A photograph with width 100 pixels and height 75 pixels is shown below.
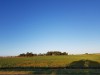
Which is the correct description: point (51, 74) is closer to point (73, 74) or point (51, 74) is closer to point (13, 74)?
point (73, 74)

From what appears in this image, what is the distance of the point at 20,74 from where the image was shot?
59.0ft

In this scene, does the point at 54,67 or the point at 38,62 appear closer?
the point at 54,67

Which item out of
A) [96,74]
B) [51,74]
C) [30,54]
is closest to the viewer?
[96,74]

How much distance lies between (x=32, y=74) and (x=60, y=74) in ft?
7.58

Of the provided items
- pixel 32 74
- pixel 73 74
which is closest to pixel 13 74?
pixel 32 74

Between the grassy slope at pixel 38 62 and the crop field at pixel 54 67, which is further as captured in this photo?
the grassy slope at pixel 38 62

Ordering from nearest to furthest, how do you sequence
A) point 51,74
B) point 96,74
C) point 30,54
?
1. point 96,74
2. point 51,74
3. point 30,54

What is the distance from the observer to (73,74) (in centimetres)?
1669

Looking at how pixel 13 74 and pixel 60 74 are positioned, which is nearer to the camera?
pixel 60 74

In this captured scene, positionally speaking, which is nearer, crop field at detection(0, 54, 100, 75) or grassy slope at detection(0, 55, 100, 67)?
crop field at detection(0, 54, 100, 75)

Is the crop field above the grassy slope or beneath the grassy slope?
beneath

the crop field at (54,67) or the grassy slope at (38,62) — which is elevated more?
the grassy slope at (38,62)

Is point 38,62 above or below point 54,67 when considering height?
above

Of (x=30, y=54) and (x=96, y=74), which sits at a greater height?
(x=30, y=54)
